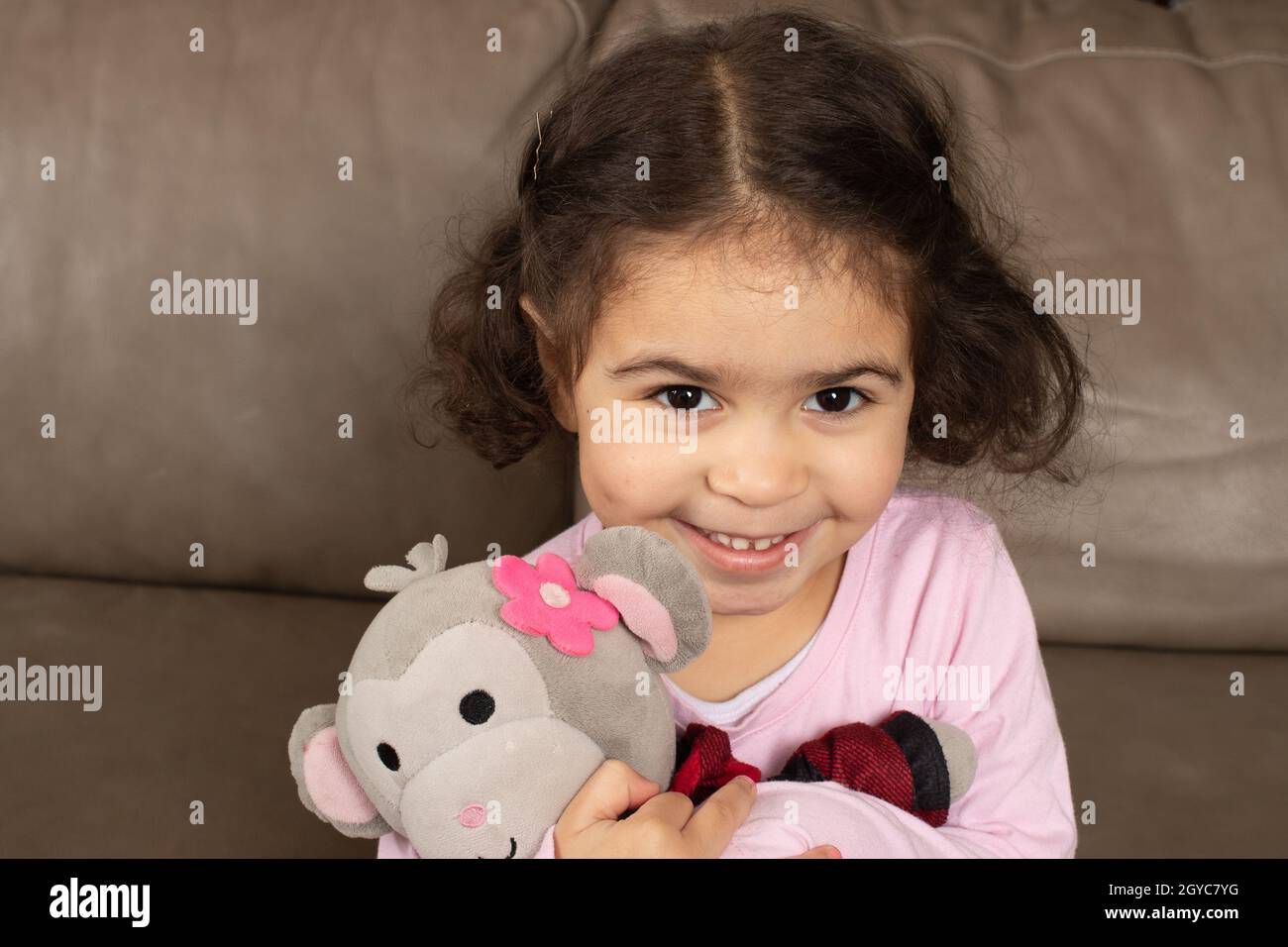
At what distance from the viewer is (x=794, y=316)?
2.60 feet

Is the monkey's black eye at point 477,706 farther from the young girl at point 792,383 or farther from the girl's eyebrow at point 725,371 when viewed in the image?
the girl's eyebrow at point 725,371

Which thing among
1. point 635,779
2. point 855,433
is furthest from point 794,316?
point 635,779

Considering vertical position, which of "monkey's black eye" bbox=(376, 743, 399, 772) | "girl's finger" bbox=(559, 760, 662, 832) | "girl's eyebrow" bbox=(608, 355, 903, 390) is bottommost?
"girl's finger" bbox=(559, 760, 662, 832)

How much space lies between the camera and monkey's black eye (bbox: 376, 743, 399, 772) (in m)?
0.71

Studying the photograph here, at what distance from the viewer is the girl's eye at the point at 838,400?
841 millimetres

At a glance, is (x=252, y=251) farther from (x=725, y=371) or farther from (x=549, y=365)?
(x=725, y=371)

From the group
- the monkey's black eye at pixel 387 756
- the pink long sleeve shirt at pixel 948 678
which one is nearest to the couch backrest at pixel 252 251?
the pink long sleeve shirt at pixel 948 678

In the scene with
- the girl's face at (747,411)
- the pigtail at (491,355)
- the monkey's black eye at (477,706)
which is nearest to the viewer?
the monkey's black eye at (477,706)

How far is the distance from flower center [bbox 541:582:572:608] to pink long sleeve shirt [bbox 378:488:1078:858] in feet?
0.88

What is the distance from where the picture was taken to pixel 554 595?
2.39 ft

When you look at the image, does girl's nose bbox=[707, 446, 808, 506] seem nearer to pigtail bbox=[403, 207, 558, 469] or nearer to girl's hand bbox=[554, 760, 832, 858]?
girl's hand bbox=[554, 760, 832, 858]

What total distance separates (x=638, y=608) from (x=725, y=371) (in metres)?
0.16

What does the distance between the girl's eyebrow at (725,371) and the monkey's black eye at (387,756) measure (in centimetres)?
28

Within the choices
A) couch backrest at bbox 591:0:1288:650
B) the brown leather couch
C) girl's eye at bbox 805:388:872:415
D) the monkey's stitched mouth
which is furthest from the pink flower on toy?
couch backrest at bbox 591:0:1288:650
